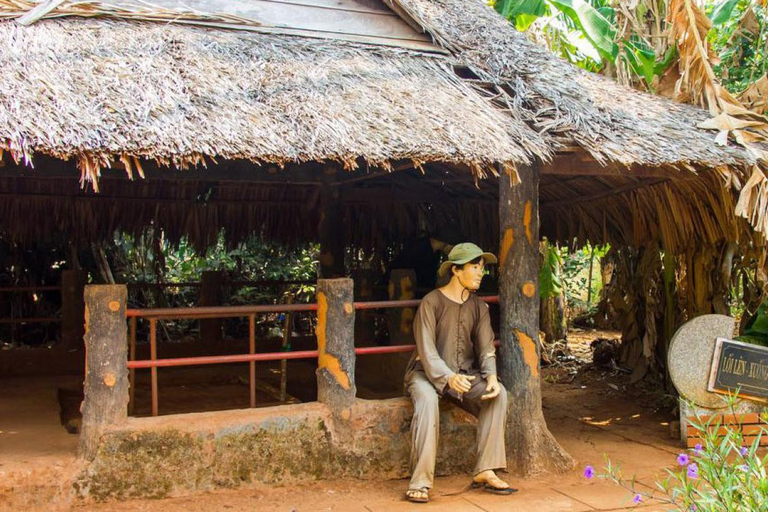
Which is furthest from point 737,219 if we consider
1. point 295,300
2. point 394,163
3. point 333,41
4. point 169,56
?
point 295,300

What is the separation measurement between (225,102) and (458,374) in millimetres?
2079

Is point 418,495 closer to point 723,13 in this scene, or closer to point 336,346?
point 336,346

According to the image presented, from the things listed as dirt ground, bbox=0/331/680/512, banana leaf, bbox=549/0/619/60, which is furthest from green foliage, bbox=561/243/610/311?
dirt ground, bbox=0/331/680/512

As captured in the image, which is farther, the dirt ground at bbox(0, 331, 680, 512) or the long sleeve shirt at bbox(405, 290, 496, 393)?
the long sleeve shirt at bbox(405, 290, 496, 393)

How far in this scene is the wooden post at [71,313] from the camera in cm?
773

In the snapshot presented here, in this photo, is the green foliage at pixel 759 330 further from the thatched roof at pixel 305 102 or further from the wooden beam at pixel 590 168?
the thatched roof at pixel 305 102

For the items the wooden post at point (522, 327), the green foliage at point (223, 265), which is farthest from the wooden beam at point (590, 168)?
the green foliage at point (223, 265)

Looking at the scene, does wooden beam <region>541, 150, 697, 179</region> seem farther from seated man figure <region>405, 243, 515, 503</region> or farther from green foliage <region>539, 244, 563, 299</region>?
green foliage <region>539, 244, 563, 299</region>

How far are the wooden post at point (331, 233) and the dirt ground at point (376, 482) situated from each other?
5.51 feet

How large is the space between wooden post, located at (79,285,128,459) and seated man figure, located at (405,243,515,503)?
1666 mm

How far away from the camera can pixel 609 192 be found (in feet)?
22.0

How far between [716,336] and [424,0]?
11.2ft

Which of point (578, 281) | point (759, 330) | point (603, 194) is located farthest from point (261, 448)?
point (578, 281)

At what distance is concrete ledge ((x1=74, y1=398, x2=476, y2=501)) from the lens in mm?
4234
